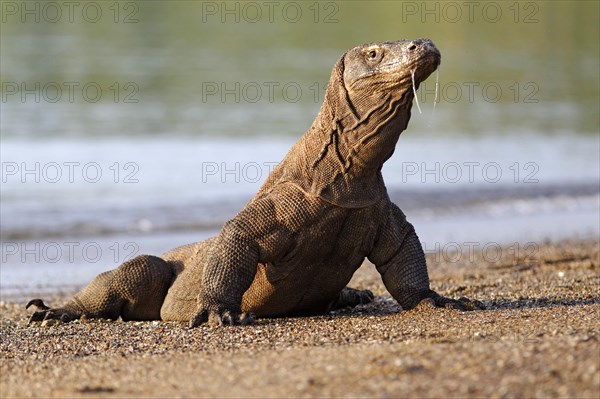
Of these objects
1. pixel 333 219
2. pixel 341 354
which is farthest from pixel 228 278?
pixel 341 354

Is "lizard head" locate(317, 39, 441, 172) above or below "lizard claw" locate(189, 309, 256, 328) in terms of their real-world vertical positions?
above

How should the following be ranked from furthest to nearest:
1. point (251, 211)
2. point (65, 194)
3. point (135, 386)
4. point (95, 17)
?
point (95, 17) < point (65, 194) < point (251, 211) < point (135, 386)

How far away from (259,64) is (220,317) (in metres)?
39.2

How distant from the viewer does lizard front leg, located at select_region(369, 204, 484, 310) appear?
1023cm

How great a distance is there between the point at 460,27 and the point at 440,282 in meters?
62.7

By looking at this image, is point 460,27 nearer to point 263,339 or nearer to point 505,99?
point 505,99

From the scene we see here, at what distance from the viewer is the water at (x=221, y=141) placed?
20.0 meters

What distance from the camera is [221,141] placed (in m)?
28.3

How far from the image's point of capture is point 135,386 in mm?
7355

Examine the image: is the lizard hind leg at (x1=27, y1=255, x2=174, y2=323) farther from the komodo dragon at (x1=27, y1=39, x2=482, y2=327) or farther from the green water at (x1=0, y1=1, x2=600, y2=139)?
the green water at (x1=0, y1=1, x2=600, y2=139)

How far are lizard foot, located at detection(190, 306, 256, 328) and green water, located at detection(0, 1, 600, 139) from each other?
55.4 feet

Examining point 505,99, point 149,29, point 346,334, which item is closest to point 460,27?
point 149,29

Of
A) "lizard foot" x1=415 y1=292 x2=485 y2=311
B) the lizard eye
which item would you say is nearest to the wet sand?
"lizard foot" x1=415 y1=292 x2=485 y2=311

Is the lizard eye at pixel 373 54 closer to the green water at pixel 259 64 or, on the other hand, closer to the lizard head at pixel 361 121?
the lizard head at pixel 361 121
